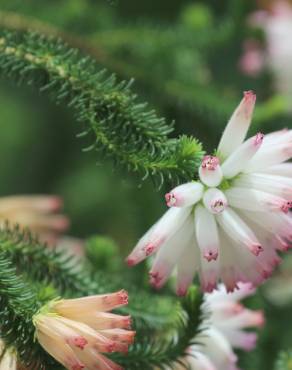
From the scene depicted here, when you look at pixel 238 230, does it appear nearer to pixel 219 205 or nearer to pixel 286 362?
pixel 219 205

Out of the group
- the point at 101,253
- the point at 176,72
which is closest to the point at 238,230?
the point at 101,253

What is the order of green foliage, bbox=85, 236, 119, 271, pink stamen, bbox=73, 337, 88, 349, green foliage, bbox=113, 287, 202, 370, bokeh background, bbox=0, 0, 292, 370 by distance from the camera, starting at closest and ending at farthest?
pink stamen, bbox=73, 337, 88, 349 → green foliage, bbox=113, 287, 202, 370 → green foliage, bbox=85, 236, 119, 271 → bokeh background, bbox=0, 0, 292, 370

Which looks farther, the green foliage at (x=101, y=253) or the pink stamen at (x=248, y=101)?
the green foliage at (x=101, y=253)

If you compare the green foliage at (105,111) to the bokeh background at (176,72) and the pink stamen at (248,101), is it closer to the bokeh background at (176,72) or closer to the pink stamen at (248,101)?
the pink stamen at (248,101)

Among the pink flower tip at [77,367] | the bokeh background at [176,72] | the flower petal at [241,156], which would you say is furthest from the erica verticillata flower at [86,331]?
the bokeh background at [176,72]

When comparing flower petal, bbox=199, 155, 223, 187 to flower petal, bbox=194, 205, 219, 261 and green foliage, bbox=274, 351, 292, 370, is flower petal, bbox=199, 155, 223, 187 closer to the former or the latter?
flower petal, bbox=194, 205, 219, 261

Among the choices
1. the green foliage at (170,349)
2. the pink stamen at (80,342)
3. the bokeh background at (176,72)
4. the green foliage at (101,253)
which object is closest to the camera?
the pink stamen at (80,342)

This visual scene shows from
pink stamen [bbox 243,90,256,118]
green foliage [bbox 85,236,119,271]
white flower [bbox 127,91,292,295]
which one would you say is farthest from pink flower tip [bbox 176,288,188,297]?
green foliage [bbox 85,236,119,271]

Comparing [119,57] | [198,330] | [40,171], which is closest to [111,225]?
[40,171]
